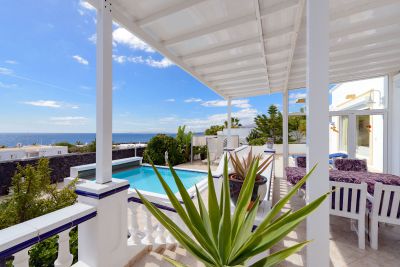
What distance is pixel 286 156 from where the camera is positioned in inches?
248

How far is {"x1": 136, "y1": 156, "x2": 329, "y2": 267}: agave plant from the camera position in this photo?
2.55ft

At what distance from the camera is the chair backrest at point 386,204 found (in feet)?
7.37

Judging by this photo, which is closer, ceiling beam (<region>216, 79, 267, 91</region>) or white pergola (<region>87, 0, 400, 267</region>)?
white pergola (<region>87, 0, 400, 267</region>)

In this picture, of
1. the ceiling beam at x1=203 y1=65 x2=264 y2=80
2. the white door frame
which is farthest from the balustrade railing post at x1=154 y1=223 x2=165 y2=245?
the white door frame

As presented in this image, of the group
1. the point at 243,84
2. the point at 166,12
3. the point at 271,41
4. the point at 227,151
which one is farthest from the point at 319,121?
the point at 243,84

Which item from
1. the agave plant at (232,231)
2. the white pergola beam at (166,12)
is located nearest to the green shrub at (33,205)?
the agave plant at (232,231)

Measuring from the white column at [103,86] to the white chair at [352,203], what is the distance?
278 cm

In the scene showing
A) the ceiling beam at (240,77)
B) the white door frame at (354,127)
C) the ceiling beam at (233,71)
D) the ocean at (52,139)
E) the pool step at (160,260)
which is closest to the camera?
the pool step at (160,260)

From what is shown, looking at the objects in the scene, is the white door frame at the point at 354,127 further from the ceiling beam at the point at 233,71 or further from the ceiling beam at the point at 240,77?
the ceiling beam at the point at 233,71

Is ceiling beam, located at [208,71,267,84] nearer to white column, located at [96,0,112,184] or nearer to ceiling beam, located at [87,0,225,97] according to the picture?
ceiling beam, located at [87,0,225,97]

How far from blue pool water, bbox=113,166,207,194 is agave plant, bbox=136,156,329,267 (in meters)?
6.01

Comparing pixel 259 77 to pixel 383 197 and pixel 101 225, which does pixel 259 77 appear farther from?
pixel 101 225

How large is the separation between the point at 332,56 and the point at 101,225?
17.3ft

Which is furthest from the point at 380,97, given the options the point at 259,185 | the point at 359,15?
the point at 259,185
